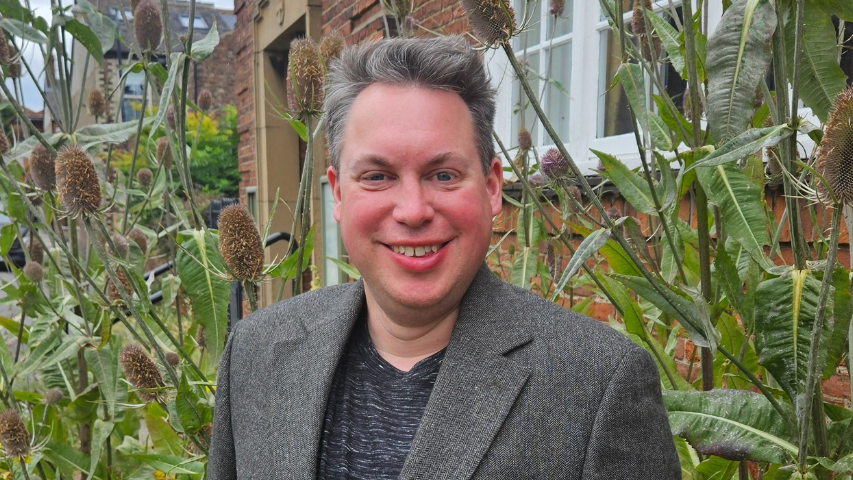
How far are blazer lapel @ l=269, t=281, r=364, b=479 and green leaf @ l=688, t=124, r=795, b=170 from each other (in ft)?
2.39

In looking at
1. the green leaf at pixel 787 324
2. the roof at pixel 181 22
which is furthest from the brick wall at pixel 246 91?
the green leaf at pixel 787 324

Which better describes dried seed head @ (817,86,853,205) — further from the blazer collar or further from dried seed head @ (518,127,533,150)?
dried seed head @ (518,127,533,150)

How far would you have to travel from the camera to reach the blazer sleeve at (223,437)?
1.62 m

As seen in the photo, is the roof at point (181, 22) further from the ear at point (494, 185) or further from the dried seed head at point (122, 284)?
the ear at point (494, 185)

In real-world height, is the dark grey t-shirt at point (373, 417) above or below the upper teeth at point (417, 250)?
below

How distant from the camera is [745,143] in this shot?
113cm

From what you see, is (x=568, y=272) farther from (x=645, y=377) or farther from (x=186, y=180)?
(x=186, y=180)

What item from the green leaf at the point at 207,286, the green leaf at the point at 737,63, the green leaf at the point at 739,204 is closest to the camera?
the green leaf at the point at 737,63

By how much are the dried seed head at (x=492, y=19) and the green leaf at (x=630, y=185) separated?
1.07 ft

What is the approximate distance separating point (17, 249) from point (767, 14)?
1632cm

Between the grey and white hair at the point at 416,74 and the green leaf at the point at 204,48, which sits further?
the green leaf at the point at 204,48

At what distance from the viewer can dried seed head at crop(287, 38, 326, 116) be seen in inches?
66.2

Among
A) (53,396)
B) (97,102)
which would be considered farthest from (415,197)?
(97,102)

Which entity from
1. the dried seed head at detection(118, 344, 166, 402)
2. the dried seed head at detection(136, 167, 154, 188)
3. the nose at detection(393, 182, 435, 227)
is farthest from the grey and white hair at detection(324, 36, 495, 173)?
the dried seed head at detection(136, 167, 154, 188)
